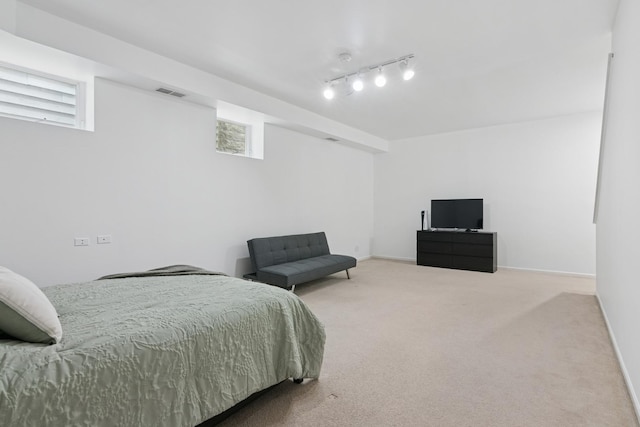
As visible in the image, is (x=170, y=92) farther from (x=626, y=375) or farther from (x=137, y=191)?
(x=626, y=375)

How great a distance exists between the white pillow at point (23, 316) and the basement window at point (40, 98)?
266 cm

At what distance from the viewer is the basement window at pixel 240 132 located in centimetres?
468

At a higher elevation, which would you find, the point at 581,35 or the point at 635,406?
the point at 581,35

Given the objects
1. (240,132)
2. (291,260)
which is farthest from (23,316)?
(240,132)

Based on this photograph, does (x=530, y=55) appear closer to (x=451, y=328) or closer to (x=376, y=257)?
(x=451, y=328)

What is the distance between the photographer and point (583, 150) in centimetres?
557

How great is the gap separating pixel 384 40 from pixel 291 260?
10.6 ft

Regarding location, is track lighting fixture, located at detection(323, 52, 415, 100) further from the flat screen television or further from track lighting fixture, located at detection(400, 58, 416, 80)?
the flat screen television

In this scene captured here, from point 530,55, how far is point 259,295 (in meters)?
3.70

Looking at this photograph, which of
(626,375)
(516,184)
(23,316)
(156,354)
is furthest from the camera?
(516,184)

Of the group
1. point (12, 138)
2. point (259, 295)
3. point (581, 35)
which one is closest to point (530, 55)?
Result: point (581, 35)

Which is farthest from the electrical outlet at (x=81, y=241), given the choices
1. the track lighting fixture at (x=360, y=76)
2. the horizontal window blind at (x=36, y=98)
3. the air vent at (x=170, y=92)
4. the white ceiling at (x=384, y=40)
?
the track lighting fixture at (x=360, y=76)

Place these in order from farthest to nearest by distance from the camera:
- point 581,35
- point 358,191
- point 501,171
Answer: point 358,191 < point 501,171 < point 581,35

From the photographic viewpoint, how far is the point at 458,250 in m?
6.24
